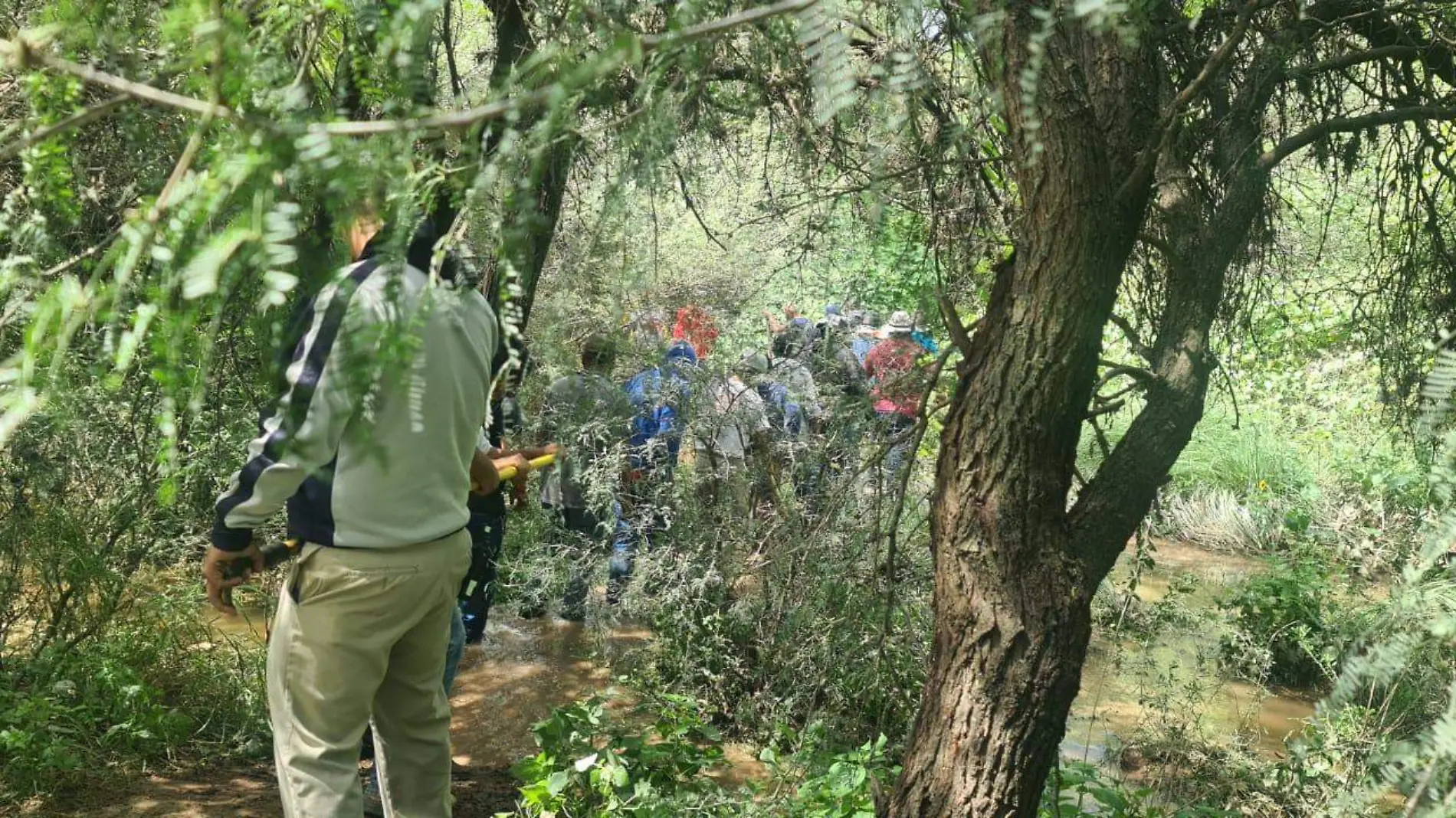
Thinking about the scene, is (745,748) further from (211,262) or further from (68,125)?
(211,262)

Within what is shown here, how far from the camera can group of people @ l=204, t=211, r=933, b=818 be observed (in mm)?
1222

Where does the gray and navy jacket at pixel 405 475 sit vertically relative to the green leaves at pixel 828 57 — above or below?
below

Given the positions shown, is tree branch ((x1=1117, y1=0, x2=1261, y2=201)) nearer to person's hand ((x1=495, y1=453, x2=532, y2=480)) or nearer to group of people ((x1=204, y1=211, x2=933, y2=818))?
group of people ((x1=204, y1=211, x2=933, y2=818))

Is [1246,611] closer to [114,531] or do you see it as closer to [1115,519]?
[1115,519]

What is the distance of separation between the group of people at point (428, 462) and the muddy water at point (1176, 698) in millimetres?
2015

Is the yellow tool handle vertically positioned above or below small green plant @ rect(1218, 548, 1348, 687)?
above

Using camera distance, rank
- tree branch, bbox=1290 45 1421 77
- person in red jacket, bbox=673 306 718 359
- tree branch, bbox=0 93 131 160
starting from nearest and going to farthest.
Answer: tree branch, bbox=0 93 131 160, tree branch, bbox=1290 45 1421 77, person in red jacket, bbox=673 306 718 359

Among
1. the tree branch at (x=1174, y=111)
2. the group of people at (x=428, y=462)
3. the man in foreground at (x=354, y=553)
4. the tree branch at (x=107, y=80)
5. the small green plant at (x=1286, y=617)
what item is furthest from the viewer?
the small green plant at (x=1286, y=617)

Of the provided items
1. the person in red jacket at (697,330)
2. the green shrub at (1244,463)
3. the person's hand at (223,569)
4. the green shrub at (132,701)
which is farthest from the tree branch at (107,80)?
the green shrub at (1244,463)

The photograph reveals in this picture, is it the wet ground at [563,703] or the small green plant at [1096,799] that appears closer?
the small green plant at [1096,799]

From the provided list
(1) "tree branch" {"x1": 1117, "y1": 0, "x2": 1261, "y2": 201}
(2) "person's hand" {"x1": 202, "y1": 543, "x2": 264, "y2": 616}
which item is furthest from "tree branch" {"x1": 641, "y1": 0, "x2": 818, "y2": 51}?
(2) "person's hand" {"x1": 202, "y1": 543, "x2": 264, "y2": 616}

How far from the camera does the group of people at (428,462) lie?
1.22m

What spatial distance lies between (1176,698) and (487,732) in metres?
4.08

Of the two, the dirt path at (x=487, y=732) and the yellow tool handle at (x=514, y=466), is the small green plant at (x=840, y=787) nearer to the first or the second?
the dirt path at (x=487, y=732)
